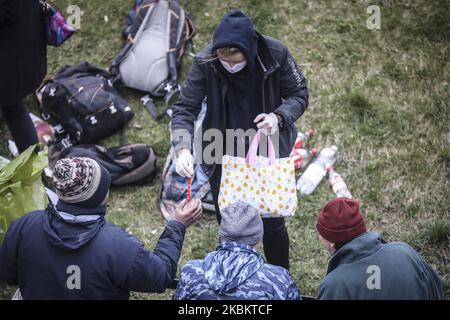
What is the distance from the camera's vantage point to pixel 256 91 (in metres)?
3.14

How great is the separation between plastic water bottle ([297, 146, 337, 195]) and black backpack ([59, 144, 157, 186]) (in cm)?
125

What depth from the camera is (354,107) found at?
489 centimetres

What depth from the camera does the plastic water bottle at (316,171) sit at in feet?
14.6

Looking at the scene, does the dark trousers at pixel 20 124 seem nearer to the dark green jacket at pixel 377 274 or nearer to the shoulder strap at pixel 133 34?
the shoulder strap at pixel 133 34

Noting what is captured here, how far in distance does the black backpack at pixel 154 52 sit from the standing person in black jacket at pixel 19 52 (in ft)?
4.12

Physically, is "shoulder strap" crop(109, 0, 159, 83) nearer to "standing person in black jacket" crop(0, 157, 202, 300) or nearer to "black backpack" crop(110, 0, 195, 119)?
"black backpack" crop(110, 0, 195, 119)

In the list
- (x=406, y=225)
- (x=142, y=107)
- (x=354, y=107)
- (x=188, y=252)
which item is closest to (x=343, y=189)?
(x=406, y=225)

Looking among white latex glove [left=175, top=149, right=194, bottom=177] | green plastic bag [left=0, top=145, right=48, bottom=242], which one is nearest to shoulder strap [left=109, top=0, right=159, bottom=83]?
green plastic bag [left=0, top=145, right=48, bottom=242]

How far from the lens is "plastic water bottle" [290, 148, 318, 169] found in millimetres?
4537

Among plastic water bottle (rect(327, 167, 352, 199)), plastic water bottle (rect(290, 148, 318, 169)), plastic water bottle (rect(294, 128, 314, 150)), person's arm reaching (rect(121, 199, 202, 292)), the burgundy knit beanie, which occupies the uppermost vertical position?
the burgundy knit beanie

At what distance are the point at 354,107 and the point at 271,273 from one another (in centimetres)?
266

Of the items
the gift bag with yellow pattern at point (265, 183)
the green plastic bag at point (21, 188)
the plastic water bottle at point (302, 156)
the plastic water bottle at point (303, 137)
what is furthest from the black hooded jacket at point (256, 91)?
the plastic water bottle at point (303, 137)

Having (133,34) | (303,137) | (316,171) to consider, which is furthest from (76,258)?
(133,34)

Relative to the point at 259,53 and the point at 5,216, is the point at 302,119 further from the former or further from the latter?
the point at 5,216
